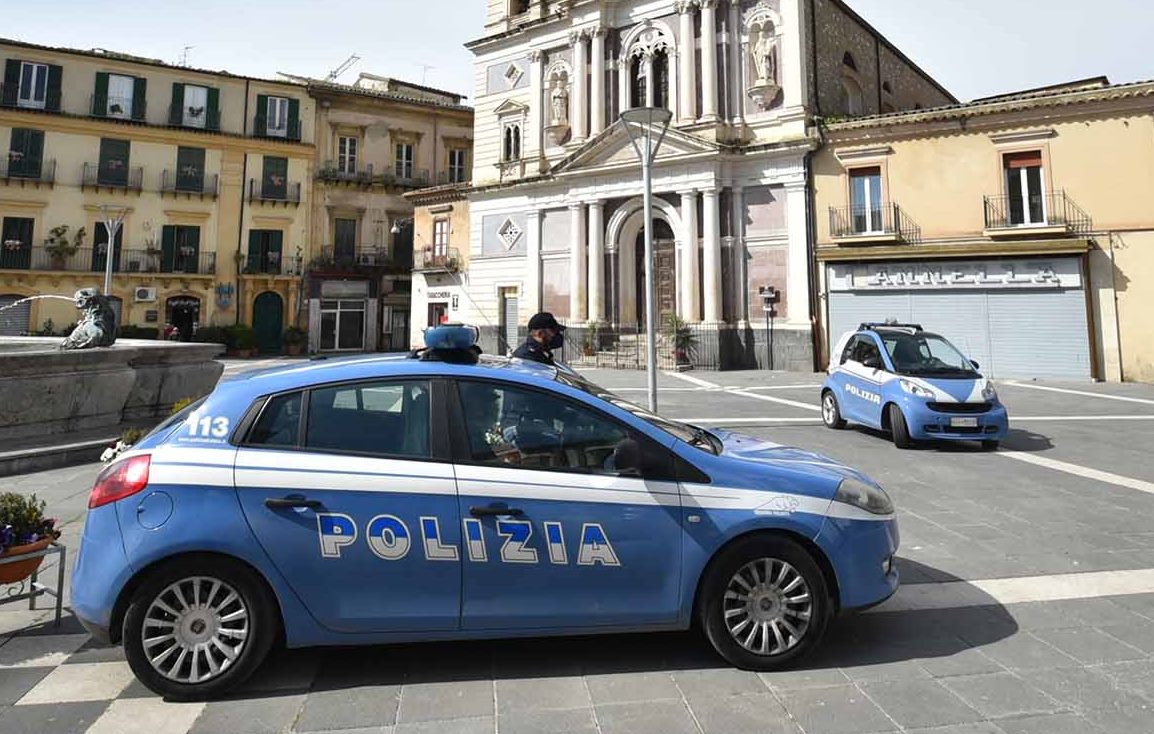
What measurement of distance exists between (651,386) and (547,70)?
83.7ft

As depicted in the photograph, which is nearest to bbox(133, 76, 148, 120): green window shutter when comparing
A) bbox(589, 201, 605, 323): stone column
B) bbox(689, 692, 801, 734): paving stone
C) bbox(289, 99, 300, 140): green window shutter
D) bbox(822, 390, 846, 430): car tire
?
bbox(289, 99, 300, 140): green window shutter

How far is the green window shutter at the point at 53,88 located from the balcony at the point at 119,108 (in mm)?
1468

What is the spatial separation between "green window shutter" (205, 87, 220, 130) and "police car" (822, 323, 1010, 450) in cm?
3548

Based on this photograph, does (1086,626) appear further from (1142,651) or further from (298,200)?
(298,200)

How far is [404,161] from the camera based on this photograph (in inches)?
1494

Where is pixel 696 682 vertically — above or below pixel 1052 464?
below

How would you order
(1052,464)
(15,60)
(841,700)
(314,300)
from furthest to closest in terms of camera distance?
(314,300)
(15,60)
(1052,464)
(841,700)

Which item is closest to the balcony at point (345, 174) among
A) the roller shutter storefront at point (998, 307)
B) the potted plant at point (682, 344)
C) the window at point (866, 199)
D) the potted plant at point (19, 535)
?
the potted plant at point (682, 344)

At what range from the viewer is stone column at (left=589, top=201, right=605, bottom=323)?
27.5 meters

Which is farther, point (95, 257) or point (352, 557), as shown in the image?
point (95, 257)

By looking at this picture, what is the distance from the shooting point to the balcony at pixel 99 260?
3009cm

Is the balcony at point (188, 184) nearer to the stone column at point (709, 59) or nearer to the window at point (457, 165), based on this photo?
the window at point (457, 165)

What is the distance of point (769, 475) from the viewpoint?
3.33 metres

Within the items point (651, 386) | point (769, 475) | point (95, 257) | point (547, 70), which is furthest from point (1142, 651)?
point (95, 257)
